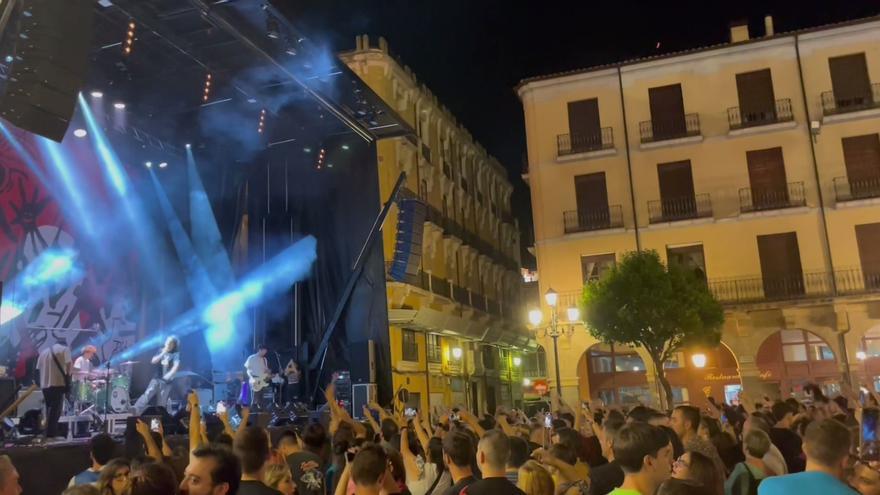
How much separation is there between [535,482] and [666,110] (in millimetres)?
25387

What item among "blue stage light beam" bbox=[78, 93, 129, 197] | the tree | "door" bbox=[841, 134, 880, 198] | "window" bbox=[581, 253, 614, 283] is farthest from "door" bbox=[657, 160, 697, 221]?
"blue stage light beam" bbox=[78, 93, 129, 197]

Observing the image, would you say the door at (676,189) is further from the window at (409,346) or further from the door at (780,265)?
the window at (409,346)

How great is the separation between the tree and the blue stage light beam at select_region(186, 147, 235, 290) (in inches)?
442

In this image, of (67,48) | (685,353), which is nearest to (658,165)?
(685,353)

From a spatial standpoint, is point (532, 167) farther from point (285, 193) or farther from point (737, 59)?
point (285, 193)

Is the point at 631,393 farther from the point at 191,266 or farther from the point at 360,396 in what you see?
the point at 191,266

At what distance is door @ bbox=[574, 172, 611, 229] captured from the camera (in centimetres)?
2706

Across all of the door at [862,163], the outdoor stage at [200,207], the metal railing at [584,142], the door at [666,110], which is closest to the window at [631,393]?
the metal railing at [584,142]

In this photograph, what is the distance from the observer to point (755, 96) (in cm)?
2648

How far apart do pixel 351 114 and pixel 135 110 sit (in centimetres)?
499

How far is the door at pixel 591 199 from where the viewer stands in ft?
88.8

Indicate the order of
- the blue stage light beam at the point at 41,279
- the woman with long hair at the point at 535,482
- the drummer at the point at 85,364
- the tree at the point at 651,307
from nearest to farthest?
1. the woman with long hair at the point at 535,482
2. the drummer at the point at 85,364
3. the blue stage light beam at the point at 41,279
4. the tree at the point at 651,307

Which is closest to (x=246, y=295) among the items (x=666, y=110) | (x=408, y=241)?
(x=408, y=241)

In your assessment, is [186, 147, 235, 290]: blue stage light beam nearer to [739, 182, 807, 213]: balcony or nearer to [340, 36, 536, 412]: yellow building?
[340, 36, 536, 412]: yellow building
